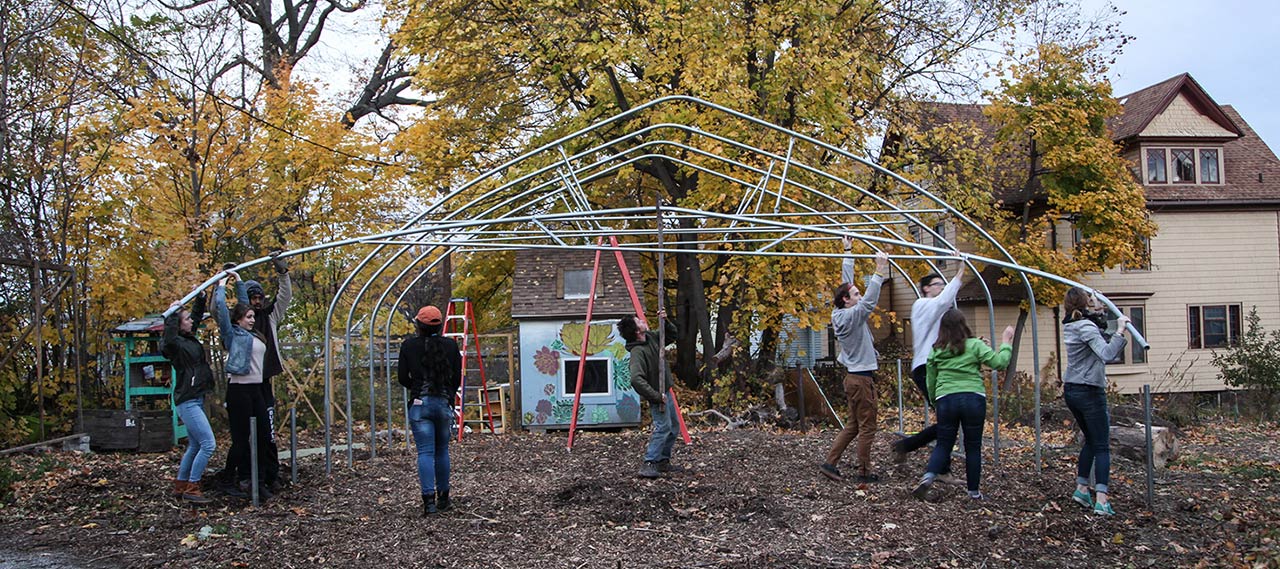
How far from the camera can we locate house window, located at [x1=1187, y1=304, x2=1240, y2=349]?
23891 millimetres

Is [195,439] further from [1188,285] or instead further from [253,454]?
[1188,285]

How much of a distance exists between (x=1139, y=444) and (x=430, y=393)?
21.6 feet

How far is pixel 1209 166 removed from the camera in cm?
2397

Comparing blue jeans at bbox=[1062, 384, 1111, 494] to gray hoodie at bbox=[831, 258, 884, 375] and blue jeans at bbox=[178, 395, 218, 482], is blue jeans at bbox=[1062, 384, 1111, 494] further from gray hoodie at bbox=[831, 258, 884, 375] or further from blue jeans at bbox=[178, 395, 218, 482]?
blue jeans at bbox=[178, 395, 218, 482]

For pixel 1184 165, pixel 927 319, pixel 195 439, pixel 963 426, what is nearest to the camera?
pixel 963 426

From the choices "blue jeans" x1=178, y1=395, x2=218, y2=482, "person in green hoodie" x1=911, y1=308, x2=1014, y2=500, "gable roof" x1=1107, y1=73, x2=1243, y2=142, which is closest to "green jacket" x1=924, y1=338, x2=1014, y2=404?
"person in green hoodie" x1=911, y1=308, x2=1014, y2=500

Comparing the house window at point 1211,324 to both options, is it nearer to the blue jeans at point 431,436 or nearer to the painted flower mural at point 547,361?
the painted flower mural at point 547,361

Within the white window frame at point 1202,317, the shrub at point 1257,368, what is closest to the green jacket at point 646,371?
the shrub at point 1257,368

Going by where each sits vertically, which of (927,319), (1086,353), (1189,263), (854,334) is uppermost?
(1189,263)

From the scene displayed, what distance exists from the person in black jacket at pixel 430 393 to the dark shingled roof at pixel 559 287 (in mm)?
7619

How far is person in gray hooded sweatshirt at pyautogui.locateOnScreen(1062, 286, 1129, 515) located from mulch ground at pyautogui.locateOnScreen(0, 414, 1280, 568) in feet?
1.19

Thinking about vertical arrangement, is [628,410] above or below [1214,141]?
below

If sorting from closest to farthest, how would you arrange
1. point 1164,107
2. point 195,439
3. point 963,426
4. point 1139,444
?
point 963,426 < point 195,439 < point 1139,444 < point 1164,107

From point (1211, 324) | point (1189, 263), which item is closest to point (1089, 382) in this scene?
point (1189, 263)
